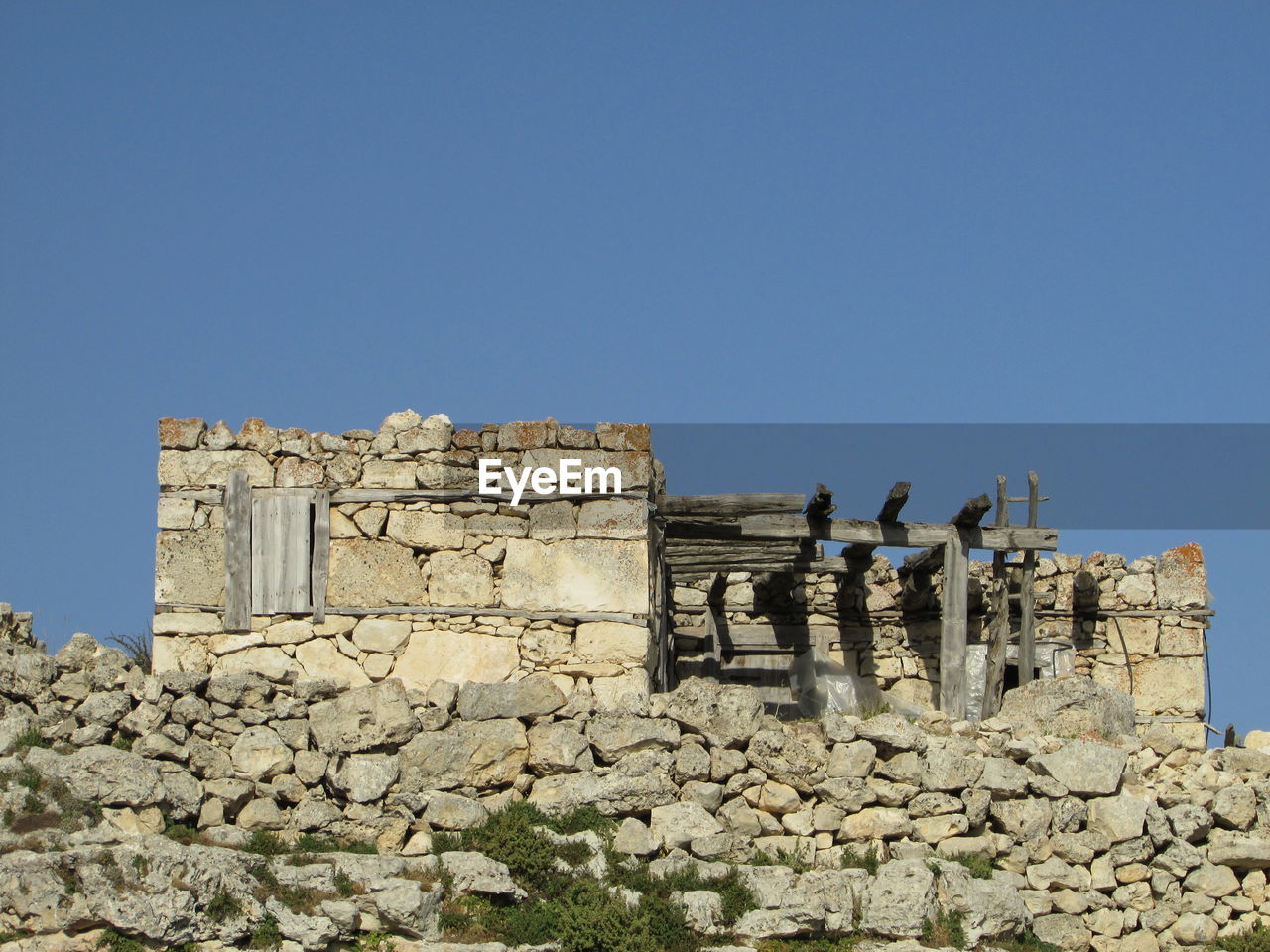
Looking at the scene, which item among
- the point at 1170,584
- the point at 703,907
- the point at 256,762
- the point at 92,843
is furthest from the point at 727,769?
the point at 1170,584

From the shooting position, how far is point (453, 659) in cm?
1384

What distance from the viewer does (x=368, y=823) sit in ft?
40.7

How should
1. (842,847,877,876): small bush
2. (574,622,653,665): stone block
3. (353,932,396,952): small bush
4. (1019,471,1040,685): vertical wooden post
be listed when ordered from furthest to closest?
(1019,471,1040,685): vertical wooden post < (574,622,653,665): stone block < (842,847,877,876): small bush < (353,932,396,952): small bush

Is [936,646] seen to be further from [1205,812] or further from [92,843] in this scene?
[92,843]

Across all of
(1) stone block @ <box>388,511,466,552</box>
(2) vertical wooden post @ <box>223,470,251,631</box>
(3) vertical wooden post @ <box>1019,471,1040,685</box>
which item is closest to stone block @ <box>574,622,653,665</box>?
(1) stone block @ <box>388,511,466,552</box>

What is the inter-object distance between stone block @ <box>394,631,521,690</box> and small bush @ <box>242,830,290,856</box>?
199 cm

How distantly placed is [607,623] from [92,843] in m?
4.54

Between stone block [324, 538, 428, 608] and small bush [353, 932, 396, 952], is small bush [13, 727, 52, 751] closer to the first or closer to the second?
stone block [324, 538, 428, 608]

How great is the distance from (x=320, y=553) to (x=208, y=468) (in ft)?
4.14

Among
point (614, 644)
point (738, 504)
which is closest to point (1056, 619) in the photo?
point (738, 504)

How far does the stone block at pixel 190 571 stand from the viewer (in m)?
14.0

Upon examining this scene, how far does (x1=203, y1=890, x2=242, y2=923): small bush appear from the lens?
1092 centimetres

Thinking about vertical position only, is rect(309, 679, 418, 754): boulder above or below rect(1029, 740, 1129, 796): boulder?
above

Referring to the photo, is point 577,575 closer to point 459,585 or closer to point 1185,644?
point 459,585
